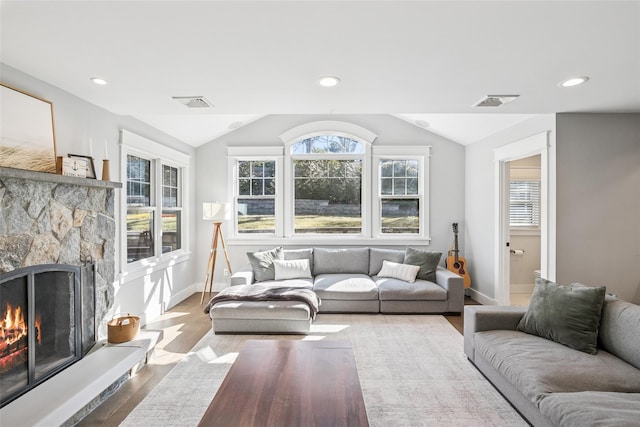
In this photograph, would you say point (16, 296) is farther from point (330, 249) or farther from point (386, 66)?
point (330, 249)

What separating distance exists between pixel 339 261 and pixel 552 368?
340 cm

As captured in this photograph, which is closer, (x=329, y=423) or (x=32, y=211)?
(x=329, y=423)

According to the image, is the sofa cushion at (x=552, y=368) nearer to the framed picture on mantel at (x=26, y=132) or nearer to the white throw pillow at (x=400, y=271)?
the white throw pillow at (x=400, y=271)

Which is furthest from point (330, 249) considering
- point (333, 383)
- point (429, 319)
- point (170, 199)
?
point (333, 383)

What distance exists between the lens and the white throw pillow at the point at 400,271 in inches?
189

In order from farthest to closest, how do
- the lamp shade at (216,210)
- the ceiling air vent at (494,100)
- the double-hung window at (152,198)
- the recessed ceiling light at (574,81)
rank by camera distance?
the lamp shade at (216,210) → the double-hung window at (152,198) → the ceiling air vent at (494,100) → the recessed ceiling light at (574,81)

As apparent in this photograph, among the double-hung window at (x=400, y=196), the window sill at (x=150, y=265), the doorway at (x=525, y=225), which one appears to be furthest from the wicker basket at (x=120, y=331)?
the doorway at (x=525, y=225)

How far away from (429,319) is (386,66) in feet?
10.3

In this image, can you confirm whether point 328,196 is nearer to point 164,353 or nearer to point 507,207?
point 507,207

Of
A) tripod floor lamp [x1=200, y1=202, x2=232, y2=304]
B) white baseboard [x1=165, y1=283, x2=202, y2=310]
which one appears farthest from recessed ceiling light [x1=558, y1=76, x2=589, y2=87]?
white baseboard [x1=165, y1=283, x2=202, y2=310]

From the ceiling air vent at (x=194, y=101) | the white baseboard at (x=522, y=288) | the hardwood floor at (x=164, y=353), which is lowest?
the hardwood floor at (x=164, y=353)

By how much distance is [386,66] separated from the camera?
7.83ft

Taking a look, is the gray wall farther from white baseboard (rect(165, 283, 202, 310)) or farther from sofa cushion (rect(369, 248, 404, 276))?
white baseboard (rect(165, 283, 202, 310))

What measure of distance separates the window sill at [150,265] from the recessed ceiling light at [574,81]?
172 inches
